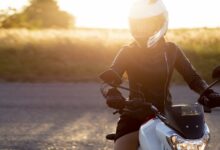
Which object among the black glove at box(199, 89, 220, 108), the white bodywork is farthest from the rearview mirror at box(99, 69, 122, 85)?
the black glove at box(199, 89, 220, 108)

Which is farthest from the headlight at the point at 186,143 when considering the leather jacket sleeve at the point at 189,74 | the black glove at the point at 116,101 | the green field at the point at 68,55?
the green field at the point at 68,55

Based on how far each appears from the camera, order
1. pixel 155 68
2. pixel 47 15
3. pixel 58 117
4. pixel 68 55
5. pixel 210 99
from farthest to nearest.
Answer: pixel 47 15
pixel 68 55
pixel 58 117
pixel 155 68
pixel 210 99

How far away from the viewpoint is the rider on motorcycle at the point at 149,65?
12.7 feet

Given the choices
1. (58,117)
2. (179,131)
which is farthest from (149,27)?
(58,117)

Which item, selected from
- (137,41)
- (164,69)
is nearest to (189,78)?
(164,69)

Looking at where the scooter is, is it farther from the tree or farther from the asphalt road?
the tree

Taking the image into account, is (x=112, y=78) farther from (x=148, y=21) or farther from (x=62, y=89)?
(x=62, y=89)

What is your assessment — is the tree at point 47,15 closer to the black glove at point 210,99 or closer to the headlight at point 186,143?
the black glove at point 210,99

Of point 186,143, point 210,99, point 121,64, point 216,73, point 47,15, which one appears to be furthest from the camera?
point 47,15

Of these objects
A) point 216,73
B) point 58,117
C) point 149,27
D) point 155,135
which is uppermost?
point 149,27

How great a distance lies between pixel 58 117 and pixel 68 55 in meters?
11.6

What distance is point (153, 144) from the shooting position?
3.34 m

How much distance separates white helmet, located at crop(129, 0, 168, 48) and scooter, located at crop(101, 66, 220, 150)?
25.0 inches

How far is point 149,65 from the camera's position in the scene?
413 cm
